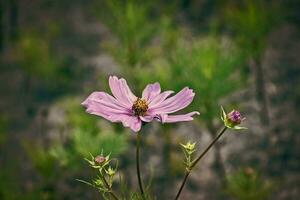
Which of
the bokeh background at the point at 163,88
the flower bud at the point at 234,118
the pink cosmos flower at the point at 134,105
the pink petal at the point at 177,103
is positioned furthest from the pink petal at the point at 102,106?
the bokeh background at the point at 163,88

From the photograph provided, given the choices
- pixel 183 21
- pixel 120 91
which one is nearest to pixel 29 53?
pixel 183 21

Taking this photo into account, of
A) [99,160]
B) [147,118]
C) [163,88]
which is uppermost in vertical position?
[163,88]

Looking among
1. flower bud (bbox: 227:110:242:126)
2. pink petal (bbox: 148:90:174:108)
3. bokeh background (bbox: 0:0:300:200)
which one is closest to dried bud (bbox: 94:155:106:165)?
pink petal (bbox: 148:90:174:108)

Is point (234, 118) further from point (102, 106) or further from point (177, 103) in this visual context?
point (102, 106)

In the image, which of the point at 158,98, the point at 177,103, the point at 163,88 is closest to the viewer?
the point at 177,103

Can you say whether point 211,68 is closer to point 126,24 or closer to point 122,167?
point 126,24

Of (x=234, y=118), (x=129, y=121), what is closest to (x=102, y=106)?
(x=129, y=121)
